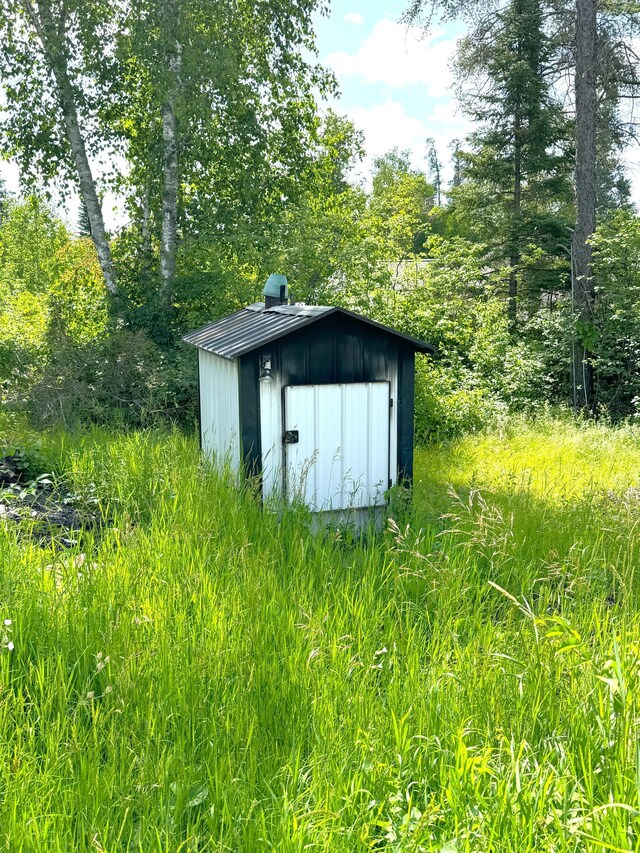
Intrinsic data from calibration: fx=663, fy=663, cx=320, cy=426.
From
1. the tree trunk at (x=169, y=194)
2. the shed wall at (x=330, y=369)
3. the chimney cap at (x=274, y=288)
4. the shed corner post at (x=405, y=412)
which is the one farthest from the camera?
the tree trunk at (x=169, y=194)

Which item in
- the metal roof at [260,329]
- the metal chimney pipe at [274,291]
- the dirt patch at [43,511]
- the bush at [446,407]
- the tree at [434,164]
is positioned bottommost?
the dirt patch at [43,511]

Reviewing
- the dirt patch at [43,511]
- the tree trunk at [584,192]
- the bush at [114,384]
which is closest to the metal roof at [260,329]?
the dirt patch at [43,511]

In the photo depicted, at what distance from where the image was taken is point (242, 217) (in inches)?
576

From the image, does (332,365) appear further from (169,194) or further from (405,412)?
(169,194)

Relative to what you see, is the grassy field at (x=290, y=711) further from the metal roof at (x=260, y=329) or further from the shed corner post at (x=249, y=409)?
the metal roof at (x=260, y=329)

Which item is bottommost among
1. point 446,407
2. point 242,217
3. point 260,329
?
point 446,407

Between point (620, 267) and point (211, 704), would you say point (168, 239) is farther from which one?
point (211, 704)

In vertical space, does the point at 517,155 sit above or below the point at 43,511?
above

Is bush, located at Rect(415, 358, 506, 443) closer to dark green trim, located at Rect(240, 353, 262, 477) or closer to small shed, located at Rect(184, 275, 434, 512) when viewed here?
small shed, located at Rect(184, 275, 434, 512)

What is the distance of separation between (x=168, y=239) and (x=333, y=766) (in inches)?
490

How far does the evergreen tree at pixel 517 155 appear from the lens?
666 inches

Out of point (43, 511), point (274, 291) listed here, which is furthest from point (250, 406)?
point (274, 291)

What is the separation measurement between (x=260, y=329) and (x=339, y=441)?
140 centimetres

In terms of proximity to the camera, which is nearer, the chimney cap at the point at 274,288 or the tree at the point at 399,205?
the chimney cap at the point at 274,288
